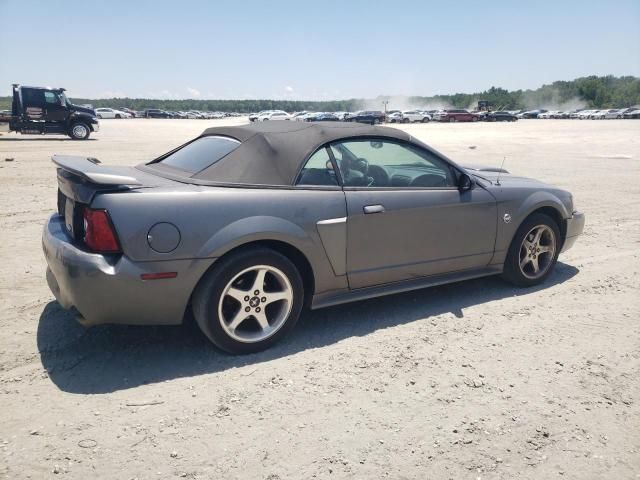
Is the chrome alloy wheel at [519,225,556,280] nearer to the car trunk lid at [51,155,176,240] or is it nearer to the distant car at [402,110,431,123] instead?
the car trunk lid at [51,155,176,240]

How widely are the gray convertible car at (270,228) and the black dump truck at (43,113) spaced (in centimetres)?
2120

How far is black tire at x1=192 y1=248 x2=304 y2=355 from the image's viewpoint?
10.8ft

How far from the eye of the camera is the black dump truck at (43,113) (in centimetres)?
2197

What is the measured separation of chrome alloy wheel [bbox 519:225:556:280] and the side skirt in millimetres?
315

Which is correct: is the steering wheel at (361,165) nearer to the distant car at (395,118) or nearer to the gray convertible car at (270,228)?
the gray convertible car at (270,228)

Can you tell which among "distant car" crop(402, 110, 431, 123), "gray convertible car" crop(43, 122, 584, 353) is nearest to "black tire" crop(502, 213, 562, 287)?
"gray convertible car" crop(43, 122, 584, 353)

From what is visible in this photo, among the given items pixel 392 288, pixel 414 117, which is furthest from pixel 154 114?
pixel 392 288

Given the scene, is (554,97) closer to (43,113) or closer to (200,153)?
(43,113)

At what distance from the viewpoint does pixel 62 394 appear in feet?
9.84

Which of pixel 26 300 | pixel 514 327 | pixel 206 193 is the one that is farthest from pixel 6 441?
pixel 514 327

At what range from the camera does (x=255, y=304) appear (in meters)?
3.49

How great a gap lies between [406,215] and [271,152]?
44.4 inches

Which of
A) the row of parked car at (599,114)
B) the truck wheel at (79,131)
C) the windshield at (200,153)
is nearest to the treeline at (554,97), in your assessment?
the row of parked car at (599,114)

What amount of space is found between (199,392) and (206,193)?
1205 millimetres
